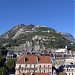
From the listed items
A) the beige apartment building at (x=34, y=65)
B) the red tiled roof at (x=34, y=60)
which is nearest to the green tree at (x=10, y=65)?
the beige apartment building at (x=34, y=65)

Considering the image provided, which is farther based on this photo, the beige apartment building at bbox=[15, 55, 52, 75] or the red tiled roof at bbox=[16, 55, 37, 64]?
the red tiled roof at bbox=[16, 55, 37, 64]

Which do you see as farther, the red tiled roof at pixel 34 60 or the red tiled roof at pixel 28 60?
the red tiled roof at pixel 28 60

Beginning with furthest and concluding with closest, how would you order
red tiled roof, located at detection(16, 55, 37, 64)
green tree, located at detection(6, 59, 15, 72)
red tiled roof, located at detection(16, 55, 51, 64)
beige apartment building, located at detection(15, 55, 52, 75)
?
green tree, located at detection(6, 59, 15, 72)
red tiled roof, located at detection(16, 55, 37, 64)
red tiled roof, located at detection(16, 55, 51, 64)
beige apartment building, located at detection(15, 55, 52, 75)

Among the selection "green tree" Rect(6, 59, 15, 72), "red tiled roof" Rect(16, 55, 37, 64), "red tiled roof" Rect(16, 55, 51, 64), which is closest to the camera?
"red tiled roof" Rect(16, 55, 51, 64)

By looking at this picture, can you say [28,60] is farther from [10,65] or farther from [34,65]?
[10,65]

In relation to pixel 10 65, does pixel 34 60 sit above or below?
above

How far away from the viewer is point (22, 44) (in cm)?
11050

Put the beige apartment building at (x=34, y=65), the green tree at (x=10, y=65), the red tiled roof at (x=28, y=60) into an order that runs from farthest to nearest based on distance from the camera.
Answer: the green tree at (x=10, y=65), the red tiled roof at (x=28, y=60), the beige apartment building at (x=34, y=65)

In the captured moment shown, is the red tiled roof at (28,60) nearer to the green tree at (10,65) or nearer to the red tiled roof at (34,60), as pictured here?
the red tiled roof at (34,60)

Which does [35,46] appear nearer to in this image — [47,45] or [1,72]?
[47,45]

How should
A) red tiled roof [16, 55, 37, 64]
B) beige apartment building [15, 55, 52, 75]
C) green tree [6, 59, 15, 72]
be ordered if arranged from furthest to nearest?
1. green tree [6, 59, 15, 72]
2. red tiled roof [16, 55, 37, 64]
3. beige apartment building [15, 55, 52, 75]

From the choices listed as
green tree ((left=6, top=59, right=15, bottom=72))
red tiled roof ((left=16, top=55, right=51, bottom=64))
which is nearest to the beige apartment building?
red tiled roof ((left=16, top=55, right=51, bottom=64))

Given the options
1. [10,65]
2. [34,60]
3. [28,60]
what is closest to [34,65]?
[34,60]

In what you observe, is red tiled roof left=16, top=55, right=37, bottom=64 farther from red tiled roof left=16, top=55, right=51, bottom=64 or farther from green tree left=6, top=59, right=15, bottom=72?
green tree left=6, top=59, right=15, bottom=72
